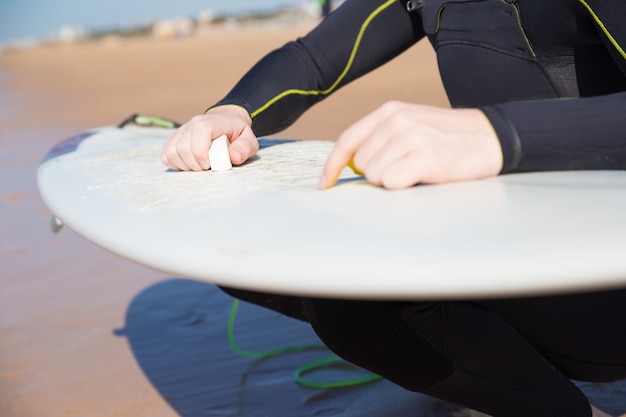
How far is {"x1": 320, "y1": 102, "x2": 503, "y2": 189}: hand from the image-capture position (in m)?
0.91

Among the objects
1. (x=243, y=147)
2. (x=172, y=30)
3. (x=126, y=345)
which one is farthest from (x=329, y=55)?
(x=172, y=30)

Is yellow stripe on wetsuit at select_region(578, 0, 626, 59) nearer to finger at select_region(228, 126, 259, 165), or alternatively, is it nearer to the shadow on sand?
finger at select_region(228, 126, 259, 165)

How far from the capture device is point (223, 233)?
909 mm

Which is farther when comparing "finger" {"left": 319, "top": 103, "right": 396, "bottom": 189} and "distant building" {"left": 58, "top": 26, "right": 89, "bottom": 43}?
"distant building" {"left": 58, "top": 26, "right": 89, "bottom": 43}

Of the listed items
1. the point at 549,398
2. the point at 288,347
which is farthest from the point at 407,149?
the point at 288,347

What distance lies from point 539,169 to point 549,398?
359mm

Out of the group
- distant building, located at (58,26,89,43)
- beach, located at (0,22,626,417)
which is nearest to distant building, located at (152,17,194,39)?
distant building, located at (58,26,89,43)

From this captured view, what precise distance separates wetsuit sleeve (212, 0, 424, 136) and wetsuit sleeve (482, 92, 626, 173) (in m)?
0.64

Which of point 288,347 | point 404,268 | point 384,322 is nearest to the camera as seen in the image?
point 404,268

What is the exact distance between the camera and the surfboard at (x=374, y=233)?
749 millimetres

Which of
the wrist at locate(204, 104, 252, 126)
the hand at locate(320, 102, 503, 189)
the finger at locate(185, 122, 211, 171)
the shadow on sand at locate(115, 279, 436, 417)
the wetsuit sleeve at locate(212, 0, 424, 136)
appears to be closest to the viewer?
the hand at locate(320, 102, 503, 189)

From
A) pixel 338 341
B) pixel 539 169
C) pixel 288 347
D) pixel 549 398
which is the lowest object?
pixel 288 347

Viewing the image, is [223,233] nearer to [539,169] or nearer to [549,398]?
[539,169]

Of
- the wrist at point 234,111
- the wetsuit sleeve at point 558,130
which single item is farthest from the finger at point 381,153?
the wrist at point 234,111
